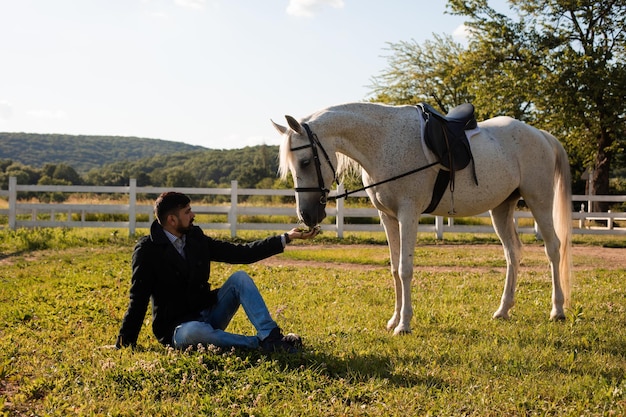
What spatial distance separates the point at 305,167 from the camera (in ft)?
17.6

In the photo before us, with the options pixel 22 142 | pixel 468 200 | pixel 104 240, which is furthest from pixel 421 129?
pixel 22 142

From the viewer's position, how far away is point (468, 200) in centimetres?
625

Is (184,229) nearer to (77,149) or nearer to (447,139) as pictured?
(447,139)

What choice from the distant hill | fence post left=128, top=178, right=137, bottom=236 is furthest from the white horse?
the distant hill

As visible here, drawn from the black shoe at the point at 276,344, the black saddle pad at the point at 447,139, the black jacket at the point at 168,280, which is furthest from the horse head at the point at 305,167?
the black saddle pad at the point at 447,139

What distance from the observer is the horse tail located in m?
6.92

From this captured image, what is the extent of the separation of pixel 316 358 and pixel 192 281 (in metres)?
1.11

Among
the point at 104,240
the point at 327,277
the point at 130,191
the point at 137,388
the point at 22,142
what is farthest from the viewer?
the point at 22,142

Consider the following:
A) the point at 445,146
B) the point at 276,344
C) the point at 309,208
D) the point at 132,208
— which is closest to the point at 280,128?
the point at 309,208

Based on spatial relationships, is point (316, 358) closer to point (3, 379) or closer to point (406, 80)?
point (3, 379)

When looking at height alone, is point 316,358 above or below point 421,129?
below

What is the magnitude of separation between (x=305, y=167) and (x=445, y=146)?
1.47m

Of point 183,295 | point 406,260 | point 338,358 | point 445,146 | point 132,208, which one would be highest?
point 445,146

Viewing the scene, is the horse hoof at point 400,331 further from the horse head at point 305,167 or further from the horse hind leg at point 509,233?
the horse hind leg at point 509,233
